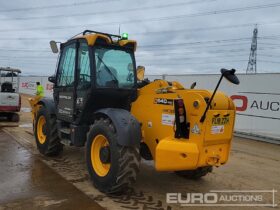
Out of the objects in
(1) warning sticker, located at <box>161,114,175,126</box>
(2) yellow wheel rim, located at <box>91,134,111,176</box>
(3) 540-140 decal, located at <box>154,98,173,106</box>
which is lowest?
(2) yellow wheel rim, located at <box>91,134,111,176</box>

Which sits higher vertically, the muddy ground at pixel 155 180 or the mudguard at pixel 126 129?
the mudguard at pixel 126 129

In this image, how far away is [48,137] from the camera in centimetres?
841

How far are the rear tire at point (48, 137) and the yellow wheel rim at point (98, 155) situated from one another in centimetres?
205

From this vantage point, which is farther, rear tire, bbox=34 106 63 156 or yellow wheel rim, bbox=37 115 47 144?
yellow wheel rim, bbox=37 115 47 144

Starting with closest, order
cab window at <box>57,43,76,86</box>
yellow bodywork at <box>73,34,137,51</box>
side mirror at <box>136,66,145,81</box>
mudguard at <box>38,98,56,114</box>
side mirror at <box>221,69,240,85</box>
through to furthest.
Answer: side mirror at <box>221,69,240,85</box>
yellow bodywork at <box>73,34,137,51</box>
side mirror at <box>136,66,145,81</box>
cab window at <box>57,43,76,86</box>
mudguard at <box>38,98,56,114</box>

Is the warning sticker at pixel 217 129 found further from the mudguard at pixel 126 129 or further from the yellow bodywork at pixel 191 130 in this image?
the mudguard at pixel 126 129

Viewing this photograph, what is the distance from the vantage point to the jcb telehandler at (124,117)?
5645 millimetres

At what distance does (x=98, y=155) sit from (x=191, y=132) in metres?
1.75

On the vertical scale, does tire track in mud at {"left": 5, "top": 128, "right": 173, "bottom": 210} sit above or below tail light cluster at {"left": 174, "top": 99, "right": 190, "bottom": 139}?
below

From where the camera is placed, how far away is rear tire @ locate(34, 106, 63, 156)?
835 cm

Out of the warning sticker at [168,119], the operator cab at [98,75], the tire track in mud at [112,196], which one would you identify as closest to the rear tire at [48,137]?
the operator cab at [98,75]

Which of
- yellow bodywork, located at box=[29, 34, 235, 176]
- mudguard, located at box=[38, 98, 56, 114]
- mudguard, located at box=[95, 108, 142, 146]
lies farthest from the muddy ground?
mudguard, located at box=[38, 98, 56, 114]

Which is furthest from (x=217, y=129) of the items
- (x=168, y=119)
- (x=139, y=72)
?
(x=139, y=72)

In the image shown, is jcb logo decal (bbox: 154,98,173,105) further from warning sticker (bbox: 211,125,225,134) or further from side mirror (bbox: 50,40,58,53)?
side mirror (bbox: 50,40,58,53)
